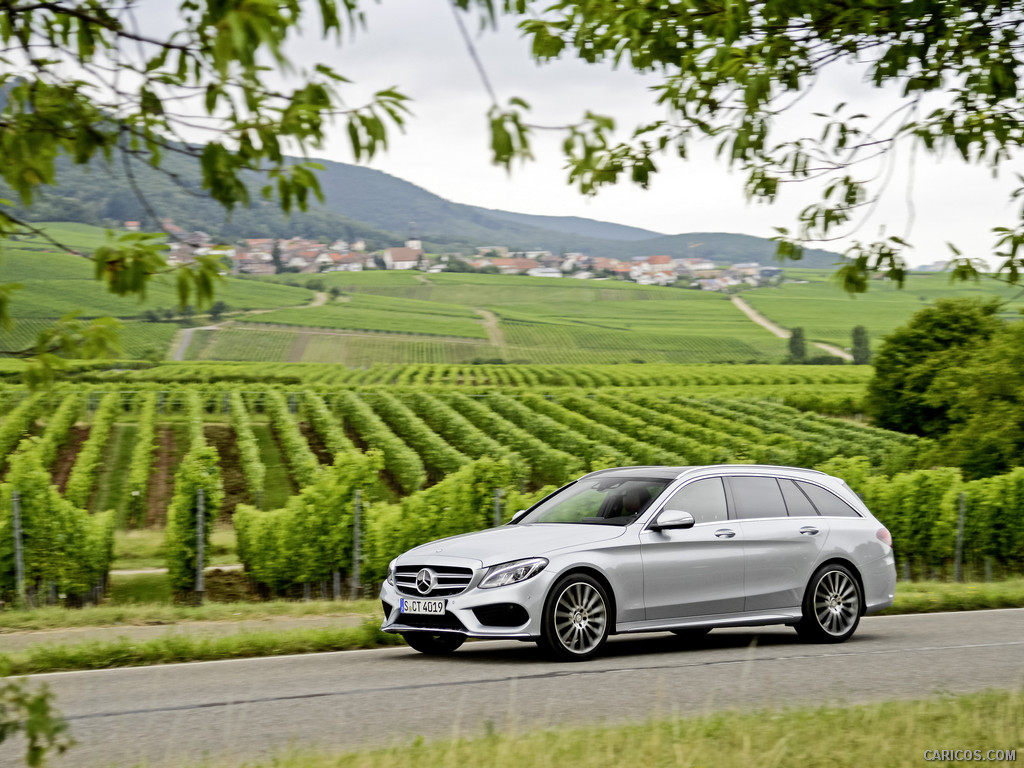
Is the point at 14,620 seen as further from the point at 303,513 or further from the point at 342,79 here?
the point at 342,79

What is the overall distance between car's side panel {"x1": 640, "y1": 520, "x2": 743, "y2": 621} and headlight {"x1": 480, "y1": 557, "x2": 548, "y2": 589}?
112 cm

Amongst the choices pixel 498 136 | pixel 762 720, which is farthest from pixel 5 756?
pixel 498 136

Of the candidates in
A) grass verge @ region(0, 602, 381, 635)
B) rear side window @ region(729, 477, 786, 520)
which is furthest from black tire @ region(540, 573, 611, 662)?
grass verge @ region(0, 602, 381, 635)

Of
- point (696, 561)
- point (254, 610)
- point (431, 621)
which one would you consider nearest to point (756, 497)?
point (696, 561)

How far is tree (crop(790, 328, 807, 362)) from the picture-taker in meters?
179

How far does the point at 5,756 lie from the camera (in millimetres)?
6590

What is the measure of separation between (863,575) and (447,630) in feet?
14.9

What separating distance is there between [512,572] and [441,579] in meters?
0.67

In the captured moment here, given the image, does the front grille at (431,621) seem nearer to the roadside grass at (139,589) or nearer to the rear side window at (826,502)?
the rear side window at (826,502)

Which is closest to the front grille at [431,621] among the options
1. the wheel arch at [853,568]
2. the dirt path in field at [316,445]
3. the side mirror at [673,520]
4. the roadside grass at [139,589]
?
the side mirror at [673,520]

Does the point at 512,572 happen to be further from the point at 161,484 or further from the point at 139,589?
the point at 161,484

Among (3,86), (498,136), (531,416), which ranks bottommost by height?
(531,416)

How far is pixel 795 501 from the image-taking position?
1135cm

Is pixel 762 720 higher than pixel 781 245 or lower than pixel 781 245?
lower
